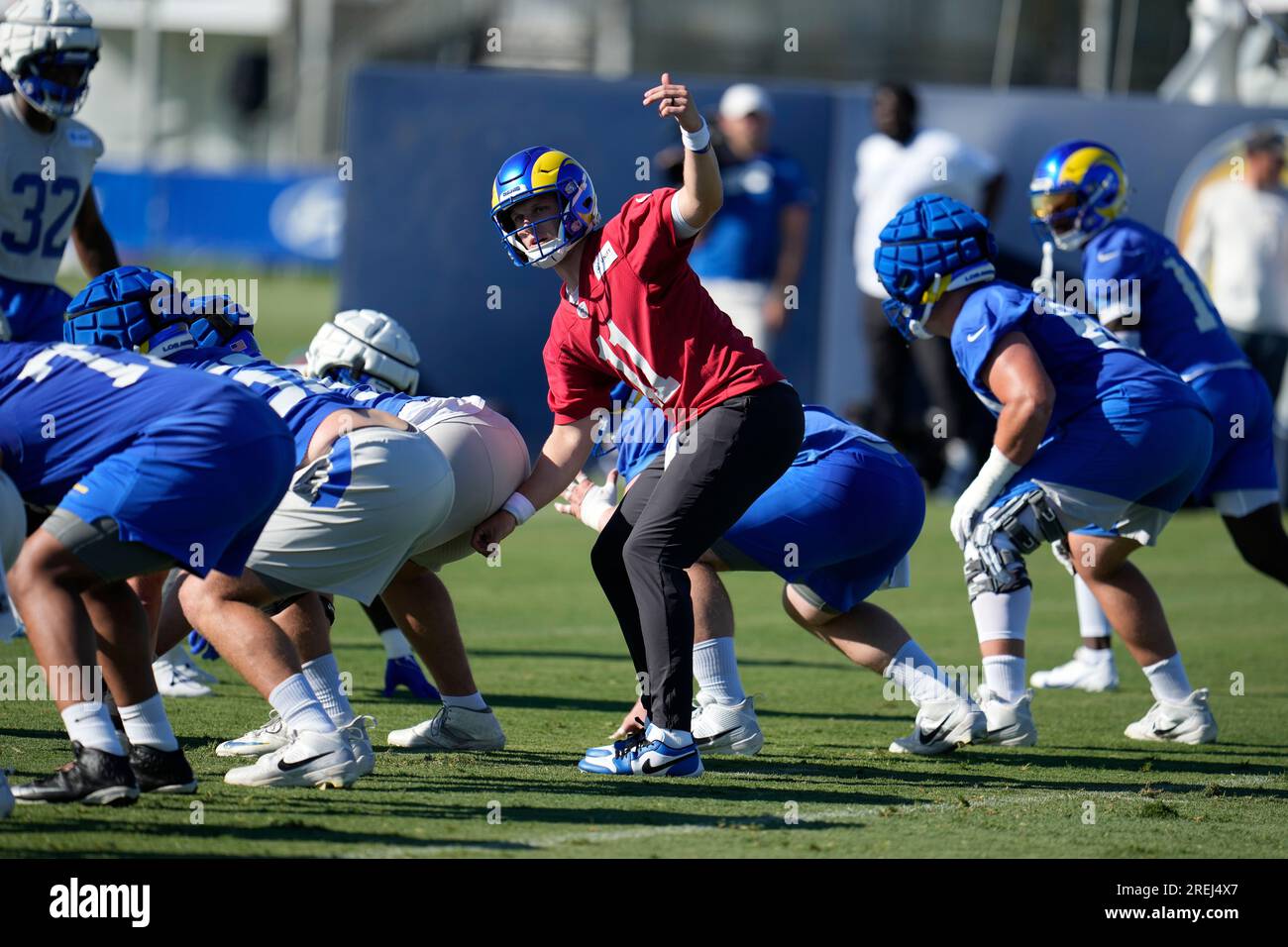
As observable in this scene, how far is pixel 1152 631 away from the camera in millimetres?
7004

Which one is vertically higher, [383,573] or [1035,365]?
[1035,365]

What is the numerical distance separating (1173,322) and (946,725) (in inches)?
96.1

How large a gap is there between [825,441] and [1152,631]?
1.76 m

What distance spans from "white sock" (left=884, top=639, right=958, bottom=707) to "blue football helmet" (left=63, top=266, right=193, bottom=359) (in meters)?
2.67

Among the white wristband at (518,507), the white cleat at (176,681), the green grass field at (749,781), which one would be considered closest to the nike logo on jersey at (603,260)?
the white wristband at (518,507)

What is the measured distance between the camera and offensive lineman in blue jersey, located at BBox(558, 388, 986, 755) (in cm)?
605

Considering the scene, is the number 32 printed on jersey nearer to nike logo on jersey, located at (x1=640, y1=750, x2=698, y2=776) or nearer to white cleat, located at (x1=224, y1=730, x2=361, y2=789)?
white cleat, located at (x1=224, y1=730, x2=361, y2=789)

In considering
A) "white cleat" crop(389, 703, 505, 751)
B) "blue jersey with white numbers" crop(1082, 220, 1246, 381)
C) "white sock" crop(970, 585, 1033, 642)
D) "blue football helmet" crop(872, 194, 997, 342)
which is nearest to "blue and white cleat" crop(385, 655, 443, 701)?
"white cleat" crop(389, 703, 505, 751)

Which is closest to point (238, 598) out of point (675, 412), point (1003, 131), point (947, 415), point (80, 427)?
point (80, 427)

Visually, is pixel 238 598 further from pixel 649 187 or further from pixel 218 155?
pixel 218 155

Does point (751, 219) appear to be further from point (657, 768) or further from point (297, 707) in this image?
point (297, 707)

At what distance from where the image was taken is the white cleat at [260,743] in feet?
19.1

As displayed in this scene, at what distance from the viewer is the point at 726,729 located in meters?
6.22

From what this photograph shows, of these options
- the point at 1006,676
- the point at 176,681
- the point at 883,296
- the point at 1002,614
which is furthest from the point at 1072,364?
the point at 883,296
